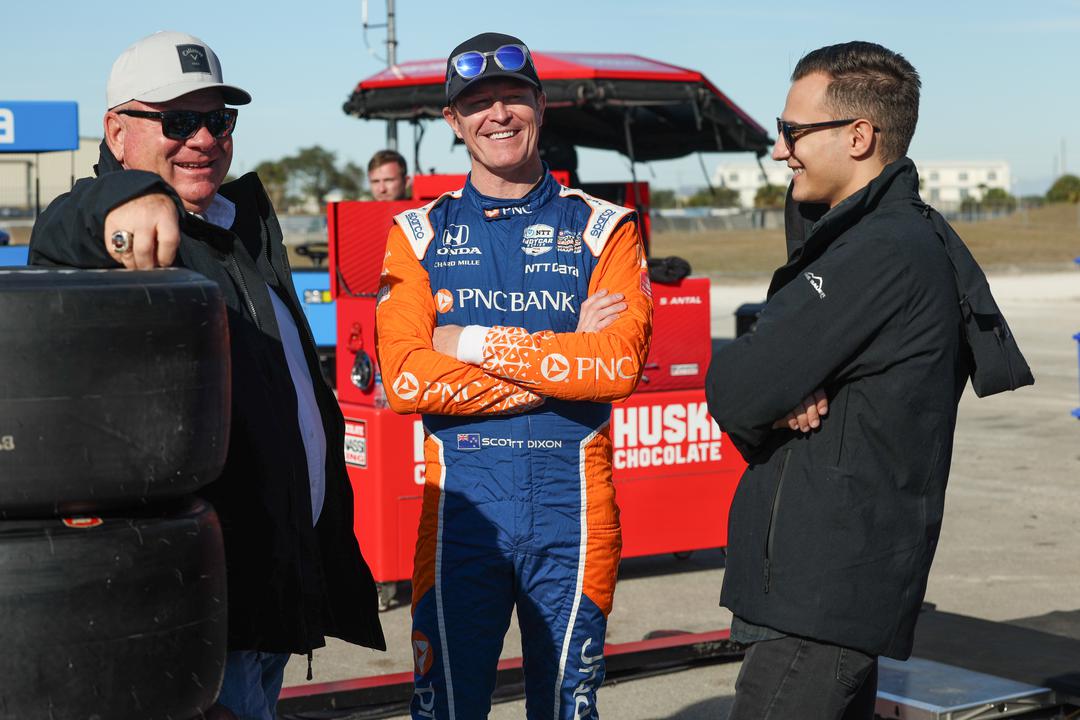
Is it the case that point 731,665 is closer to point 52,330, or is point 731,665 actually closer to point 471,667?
point 471,667

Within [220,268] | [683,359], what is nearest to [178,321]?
[220,268]

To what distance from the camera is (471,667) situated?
309 cm

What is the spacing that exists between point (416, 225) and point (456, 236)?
117 mm

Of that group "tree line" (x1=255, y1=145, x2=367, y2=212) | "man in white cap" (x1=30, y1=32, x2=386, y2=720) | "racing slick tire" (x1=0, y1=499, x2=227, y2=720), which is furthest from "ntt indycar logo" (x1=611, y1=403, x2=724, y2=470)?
"tree line" (x1=255, y1=145, x2=367, y2=212)

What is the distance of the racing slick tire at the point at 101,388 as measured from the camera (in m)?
1.84

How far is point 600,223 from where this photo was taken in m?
3.28

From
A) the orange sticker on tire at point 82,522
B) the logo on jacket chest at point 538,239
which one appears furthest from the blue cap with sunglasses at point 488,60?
the orange sticker on tire at point 82,522

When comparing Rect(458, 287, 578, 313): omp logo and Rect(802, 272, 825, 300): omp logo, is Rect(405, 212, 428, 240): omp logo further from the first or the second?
Rect(802, 272, 825, 300): omp logo

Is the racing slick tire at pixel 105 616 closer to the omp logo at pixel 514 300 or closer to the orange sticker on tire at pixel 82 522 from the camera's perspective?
the orange sticker on tire at pixel 82 522

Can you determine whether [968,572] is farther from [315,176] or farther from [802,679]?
[315,176]

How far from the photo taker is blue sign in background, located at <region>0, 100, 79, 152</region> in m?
11.4

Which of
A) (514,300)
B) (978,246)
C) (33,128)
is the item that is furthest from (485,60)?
(978,246)

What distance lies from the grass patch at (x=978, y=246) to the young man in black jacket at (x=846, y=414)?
30060 mm

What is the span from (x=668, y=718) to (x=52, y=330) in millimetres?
3232
